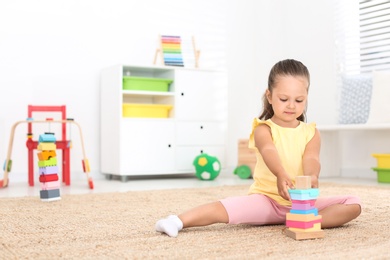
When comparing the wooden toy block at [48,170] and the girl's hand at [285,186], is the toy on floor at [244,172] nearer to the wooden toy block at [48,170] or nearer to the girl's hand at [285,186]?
the wooden toy block at [48,170]

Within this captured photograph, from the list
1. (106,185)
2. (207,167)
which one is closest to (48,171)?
(106,185)

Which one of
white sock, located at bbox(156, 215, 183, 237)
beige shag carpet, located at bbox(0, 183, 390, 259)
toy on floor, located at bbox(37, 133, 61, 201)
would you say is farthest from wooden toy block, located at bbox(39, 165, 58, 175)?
white sock, located at bbox(156, 215, 183, 237)

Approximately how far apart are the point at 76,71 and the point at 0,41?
531mm

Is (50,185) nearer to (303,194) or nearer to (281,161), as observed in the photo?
(281,161)

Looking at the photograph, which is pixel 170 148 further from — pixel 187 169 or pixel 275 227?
pixel 275 227

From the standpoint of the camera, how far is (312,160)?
1536mm

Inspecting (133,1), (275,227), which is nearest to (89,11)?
(133,1)

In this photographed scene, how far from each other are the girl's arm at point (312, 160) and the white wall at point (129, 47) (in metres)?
2.48

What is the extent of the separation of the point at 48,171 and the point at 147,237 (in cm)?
114

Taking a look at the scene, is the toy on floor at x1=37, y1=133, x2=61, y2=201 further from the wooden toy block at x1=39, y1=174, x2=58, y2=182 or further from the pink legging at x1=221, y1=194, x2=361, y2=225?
the pink legging at x1=221, y1=194, x2=361, y2=225

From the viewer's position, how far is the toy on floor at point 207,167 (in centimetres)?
370

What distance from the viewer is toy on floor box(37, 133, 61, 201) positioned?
7.65 feet

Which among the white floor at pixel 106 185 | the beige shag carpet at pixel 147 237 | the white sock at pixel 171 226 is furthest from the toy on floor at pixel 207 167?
the white sock at pixel 171 226

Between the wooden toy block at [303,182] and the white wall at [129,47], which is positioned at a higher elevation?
the white wall at [129,47]
